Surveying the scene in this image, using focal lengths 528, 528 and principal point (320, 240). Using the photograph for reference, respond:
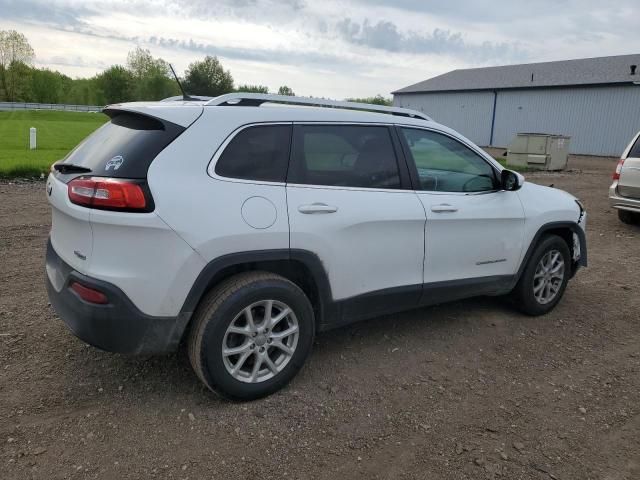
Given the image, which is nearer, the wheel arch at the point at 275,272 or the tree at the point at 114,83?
the wheel arch at the point at 275,272

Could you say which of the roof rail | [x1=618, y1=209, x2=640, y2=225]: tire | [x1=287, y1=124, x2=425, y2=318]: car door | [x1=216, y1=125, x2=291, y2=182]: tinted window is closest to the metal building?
[x1=618, y1=209, x2=640, y2=225]: tire

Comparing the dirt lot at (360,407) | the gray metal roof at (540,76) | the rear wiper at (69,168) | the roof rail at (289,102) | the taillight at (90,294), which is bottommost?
the dirt lot at (360,407)

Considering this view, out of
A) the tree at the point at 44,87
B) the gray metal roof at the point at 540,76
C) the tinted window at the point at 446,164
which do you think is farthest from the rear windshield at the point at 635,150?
the tree at the point at 44,87

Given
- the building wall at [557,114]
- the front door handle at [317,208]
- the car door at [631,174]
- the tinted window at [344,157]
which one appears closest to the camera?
the front door handle at [317,208]

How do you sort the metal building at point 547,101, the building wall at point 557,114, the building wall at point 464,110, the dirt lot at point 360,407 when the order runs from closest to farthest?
1. the dirt lot at point 360,407
2. the building wall at point 557,114
3. the metal building at point 547,101
4. the building wall at point 464,110

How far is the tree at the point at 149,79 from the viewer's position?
259 feet

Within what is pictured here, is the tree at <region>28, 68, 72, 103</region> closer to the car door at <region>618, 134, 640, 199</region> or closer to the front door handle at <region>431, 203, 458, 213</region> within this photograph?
the car door at <region>618, 134, 640, 199</region>

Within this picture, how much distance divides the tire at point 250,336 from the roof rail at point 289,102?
1.08m

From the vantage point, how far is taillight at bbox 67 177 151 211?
2.78 meters

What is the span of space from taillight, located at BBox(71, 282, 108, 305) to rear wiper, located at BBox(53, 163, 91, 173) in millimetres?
656

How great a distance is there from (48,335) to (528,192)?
13.6ft

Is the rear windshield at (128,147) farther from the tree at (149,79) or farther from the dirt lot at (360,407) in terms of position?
the tree at (149,79)

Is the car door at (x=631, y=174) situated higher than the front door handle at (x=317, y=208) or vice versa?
the car door at (x=631, y=174)

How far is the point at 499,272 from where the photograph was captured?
14.7 feet
